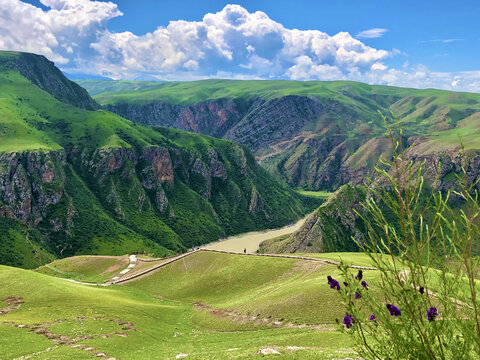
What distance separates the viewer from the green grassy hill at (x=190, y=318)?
35594mm

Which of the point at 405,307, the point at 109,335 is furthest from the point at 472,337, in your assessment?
the point at 109,335

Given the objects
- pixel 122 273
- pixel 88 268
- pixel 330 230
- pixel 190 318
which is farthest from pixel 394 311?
pixel 330 230

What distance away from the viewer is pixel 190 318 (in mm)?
60125

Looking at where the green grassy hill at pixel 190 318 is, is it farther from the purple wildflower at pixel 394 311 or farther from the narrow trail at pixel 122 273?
the purple wildflower at pixel 394 311

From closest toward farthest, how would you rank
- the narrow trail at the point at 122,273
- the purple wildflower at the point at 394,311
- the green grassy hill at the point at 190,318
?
1. the purple wildflower at the point at 394,311
2. the green grassy hill at the point at 190,318
3. the narrow trail at the point at 122,273

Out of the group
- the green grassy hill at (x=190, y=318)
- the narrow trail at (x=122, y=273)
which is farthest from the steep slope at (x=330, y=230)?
the green grassy hill at (x=190, y=318)

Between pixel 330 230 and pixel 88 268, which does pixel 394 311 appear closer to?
pixel 88 268

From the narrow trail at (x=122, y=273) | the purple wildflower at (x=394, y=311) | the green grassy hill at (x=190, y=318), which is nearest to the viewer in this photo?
the purple wildflower at (x=394, y=311)

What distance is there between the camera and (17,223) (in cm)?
19762

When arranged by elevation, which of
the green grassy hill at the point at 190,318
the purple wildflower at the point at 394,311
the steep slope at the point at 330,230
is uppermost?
the purple wildflower at the point at 394,311

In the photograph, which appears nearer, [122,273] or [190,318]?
[190,318]

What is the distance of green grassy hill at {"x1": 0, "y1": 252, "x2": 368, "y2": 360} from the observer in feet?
117

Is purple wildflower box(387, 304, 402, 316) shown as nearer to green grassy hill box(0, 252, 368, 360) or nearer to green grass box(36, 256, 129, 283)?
green grassy hill box(0, 252, 368, 360)

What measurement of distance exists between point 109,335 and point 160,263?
58.7m
